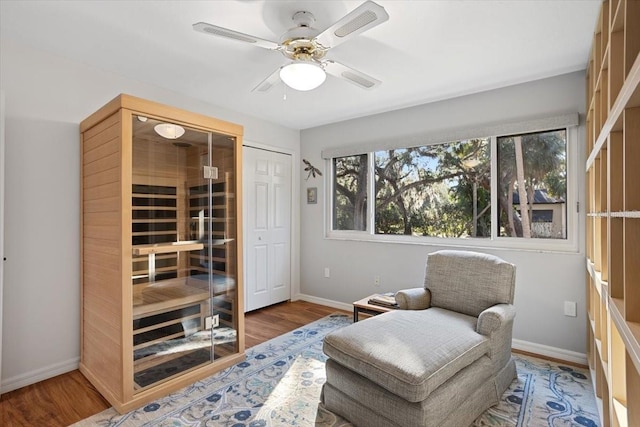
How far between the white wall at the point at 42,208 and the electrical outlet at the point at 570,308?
153 inches

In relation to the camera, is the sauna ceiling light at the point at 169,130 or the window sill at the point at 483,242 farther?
the window sill at the point at 483,242

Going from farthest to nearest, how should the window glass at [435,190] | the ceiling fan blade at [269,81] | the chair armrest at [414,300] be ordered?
the window glass at [435,190], the chair armrest at [414,300], the ceiling fan blade at [269,81]

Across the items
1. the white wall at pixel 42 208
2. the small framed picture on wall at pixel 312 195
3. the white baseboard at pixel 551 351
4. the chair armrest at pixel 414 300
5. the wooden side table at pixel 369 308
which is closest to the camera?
the white wall at pixel 42 208

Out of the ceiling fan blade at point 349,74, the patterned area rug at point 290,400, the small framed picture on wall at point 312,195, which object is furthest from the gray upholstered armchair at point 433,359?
the small framed picture on wall at point 312,195

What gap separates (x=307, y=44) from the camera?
194 cm

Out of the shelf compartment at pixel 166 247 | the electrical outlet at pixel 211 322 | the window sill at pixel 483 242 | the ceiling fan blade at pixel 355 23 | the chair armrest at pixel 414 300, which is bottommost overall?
the electrical outlet at pixel 211 322

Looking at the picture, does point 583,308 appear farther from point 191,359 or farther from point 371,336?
point 191,359

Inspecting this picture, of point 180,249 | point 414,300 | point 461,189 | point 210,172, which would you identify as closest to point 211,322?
point 180,249

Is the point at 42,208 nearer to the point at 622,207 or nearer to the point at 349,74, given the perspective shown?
the point at 349,74

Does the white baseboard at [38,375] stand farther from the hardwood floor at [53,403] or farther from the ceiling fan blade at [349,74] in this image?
the ceiling fan blade at [349,74]

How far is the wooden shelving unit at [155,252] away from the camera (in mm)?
2070

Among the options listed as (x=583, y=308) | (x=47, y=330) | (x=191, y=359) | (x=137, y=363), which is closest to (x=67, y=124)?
(x=47, y=330)

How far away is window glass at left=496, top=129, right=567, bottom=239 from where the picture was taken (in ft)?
9.19

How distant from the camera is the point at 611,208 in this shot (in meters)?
1.21
